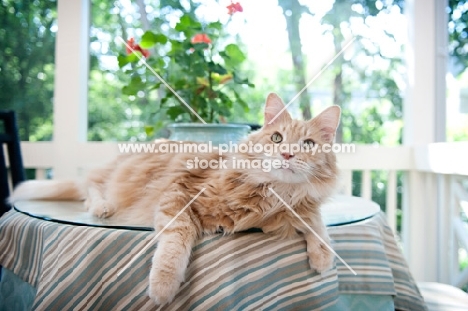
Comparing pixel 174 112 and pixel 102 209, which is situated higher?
pixel 174 112

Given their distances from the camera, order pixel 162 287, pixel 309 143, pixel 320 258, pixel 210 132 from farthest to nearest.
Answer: pixel 210 132, pixel 309 143, pixel 320 258, pixel 162 287

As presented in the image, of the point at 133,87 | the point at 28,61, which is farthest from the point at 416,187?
the point at 28,61

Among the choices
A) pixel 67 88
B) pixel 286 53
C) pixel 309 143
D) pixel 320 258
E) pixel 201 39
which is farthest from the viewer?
pixel 286 53

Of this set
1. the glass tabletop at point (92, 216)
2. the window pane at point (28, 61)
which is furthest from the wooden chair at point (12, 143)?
the window pane at point (28, 61)

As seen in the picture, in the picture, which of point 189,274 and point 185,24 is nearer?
point 189,274

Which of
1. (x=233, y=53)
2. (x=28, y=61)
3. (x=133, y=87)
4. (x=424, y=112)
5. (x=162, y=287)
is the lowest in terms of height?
(x=162, y=287)

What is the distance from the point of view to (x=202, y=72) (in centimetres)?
171

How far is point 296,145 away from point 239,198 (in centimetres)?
20

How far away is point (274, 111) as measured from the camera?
3.66 feet

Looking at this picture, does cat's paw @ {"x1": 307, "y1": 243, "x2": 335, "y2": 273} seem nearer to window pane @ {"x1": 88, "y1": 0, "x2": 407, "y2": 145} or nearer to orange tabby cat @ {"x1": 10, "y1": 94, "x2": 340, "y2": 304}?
orange tabby cat @ {"x1": 10, "y1": 94, "x2": 340, "y2": 304}

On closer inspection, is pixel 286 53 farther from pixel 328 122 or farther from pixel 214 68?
pixel 328 122

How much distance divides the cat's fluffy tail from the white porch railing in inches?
22.5

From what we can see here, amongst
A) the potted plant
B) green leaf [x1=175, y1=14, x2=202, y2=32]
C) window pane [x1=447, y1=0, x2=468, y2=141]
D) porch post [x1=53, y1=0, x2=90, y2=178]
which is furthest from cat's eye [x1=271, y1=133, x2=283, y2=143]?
window pane [x1=447, y1=0, x2=468, y2=141]

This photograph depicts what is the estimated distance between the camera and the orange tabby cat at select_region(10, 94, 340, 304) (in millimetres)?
904
